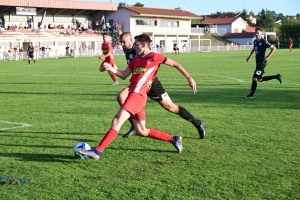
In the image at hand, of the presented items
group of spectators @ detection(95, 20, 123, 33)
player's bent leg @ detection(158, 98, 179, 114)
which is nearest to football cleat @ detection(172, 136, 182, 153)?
player's bent leg @ detection(158, 98, 179, 114)

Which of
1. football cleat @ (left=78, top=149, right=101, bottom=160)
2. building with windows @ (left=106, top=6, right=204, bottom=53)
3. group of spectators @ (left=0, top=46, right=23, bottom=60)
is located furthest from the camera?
building with windows @ (left=106, top=6, right=204, bottom=53)

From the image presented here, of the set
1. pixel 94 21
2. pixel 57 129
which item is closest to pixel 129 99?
pixel 57 129

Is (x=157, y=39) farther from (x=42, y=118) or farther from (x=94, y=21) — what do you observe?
(x=42, y=118)

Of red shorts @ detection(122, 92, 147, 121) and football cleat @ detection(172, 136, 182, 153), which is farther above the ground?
red shorts @ detection(122, 92, 147, 121)

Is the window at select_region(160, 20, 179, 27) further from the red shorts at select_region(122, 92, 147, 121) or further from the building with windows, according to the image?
the red shorts at select_region(122, 92, 147, 121)

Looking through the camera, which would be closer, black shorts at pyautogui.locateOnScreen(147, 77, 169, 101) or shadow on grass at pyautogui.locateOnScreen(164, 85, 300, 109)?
black shorts at pyautogui.locateOnScreen(147, 77, 169, 101)

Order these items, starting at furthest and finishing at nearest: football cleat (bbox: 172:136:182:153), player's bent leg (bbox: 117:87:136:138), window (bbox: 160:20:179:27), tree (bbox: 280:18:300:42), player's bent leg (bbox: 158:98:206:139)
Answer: tree (bbox: 280:18:300:42), window (bbox: 160:20:179:27), player's bent leg (bbox: 117:87:136:138), player's bent leg (bbox: 158:98:206:139), football cleat (bbox: 172:136:182:153)

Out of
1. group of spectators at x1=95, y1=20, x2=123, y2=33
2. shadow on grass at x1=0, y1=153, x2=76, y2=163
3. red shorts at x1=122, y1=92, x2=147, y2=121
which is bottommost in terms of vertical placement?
shadow on grass at x1=0, y1=153, x2=76, y2=163

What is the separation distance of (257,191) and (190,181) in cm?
78

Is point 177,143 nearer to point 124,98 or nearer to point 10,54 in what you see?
point 124,98

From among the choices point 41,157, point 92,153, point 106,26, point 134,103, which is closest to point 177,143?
point 134,103

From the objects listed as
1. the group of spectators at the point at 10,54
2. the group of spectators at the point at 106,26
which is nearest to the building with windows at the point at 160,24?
the group of spectators at the point at 106,26

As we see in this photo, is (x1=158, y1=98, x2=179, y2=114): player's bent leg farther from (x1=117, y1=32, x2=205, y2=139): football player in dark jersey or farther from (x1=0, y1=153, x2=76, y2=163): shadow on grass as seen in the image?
(x1=0, y1=153, x2=76, y2=163): shadow on grass

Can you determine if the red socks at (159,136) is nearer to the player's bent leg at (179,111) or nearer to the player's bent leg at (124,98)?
the player's bent leg at (179,111)
